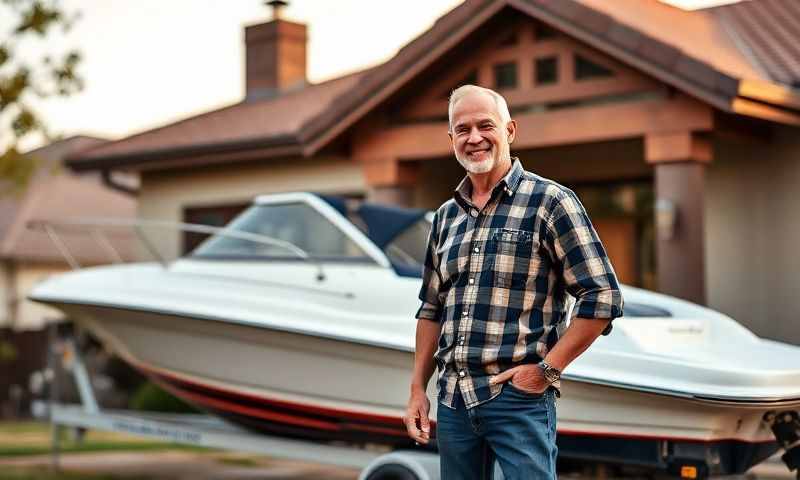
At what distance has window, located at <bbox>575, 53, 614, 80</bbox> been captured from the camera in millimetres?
10070

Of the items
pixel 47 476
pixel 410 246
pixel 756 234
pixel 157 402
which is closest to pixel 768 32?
pixel 756 234

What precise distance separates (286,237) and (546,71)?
3932 millimetres

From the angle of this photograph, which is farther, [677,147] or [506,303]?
[677,147]

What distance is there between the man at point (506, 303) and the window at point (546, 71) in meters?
6.90

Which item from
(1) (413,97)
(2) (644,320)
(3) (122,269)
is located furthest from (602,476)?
(1) (413,97)

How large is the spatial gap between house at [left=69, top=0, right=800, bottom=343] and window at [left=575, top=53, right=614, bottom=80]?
3 centimetres

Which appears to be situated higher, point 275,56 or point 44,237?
point 275,56

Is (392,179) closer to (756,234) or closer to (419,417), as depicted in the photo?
(756,234)

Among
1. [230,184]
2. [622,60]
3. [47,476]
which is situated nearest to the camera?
[47,476]

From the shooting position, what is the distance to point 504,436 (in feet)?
10.9

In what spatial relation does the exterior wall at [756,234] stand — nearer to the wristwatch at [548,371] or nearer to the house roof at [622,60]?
the house roof at [622,60]

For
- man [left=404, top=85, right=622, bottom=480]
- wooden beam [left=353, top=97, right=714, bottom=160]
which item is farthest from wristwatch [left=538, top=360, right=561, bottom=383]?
wooden beam [left=353, top=97, right=714, bottom=160]

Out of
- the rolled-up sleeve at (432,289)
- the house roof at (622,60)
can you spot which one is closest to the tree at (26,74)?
the house roof at (622,60)

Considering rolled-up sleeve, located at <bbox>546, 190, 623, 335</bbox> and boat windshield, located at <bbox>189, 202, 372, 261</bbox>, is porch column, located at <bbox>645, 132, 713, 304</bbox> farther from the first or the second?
rolled-up sleeve, located at <bbox>546, 190, 623, 335</bbox>
